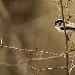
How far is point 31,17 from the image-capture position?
16.0 feet

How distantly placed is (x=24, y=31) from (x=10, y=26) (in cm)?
22

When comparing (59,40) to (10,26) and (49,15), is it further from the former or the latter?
(10,26)

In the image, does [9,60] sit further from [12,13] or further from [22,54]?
[12,13]

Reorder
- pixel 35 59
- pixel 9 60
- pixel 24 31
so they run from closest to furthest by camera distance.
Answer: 1. pixel 35 59
2. pixel 9 60
3. pixel 24 31

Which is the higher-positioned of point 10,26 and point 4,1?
point 4,1

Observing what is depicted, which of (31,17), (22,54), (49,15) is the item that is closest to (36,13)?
(31,17)

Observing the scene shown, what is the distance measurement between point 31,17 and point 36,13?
0.09 m

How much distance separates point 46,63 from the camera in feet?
13.6

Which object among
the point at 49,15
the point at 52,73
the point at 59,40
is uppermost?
the point at 49,15

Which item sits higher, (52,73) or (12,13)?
(12,13)

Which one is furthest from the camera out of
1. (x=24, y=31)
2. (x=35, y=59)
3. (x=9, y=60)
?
(x=24, y=31)

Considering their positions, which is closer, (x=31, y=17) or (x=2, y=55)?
(x=2, y=55)

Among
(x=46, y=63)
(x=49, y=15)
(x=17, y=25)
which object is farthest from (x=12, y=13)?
(x=46, y=63)

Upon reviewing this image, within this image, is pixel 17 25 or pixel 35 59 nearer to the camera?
pixel 35 59
